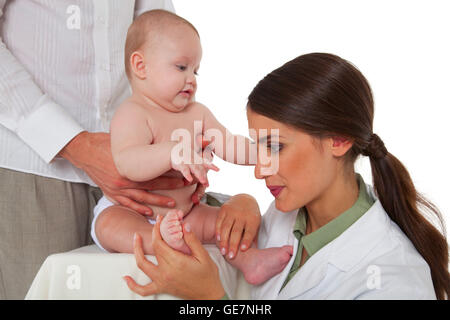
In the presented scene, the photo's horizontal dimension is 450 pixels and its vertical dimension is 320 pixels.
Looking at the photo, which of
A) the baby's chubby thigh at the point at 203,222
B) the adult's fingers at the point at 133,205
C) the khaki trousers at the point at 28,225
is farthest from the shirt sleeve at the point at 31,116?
the baby's chubby thigh at the point at 203,222

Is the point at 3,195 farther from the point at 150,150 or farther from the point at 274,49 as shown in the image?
the point at 274,49

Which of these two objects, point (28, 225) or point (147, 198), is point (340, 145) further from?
point (28, 225)

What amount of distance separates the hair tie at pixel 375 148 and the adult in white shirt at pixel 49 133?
0.58m

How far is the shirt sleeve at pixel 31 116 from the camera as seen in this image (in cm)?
158

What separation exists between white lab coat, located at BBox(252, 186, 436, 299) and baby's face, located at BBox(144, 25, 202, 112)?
62cm

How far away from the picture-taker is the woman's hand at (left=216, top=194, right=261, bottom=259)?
158cm

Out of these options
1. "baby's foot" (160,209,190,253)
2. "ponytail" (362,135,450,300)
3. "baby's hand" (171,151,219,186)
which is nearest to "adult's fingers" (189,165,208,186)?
"baby's hand" (171,151,219,186)

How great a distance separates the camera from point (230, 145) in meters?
1.70

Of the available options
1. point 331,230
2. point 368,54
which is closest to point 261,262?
point 331,230

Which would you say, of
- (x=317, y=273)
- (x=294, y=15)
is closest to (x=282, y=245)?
(x=317, y=273)

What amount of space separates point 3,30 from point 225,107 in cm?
159

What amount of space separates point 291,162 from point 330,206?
0.72 feet

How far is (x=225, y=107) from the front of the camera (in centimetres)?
305

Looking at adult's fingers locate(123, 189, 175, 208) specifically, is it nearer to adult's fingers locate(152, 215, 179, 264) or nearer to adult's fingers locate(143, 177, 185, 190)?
adult's fingers locate(143, 177, 185, 190)
